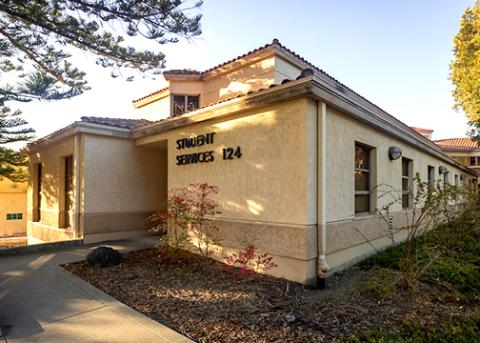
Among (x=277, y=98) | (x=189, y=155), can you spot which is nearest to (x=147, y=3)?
(x=189, y=155)

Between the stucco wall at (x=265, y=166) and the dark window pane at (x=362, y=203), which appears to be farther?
the dark window pane at (x=362, y=203)

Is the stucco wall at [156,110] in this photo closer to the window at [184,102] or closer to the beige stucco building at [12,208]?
the window at [184,102]

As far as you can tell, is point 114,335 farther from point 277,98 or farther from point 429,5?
point 429,5

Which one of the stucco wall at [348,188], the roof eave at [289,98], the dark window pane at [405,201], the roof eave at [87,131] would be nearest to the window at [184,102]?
the roof eave at [87,131]

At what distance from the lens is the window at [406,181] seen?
33.1 feet

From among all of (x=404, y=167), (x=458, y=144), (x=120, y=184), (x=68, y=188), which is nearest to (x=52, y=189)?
(x=68, y=188)

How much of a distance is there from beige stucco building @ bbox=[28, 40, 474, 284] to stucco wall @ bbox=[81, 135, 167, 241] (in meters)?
0.03

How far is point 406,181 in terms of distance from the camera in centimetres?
1037

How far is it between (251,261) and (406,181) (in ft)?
23.7

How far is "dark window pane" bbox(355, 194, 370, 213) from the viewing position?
7.37 metres

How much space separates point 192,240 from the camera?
7520 mm

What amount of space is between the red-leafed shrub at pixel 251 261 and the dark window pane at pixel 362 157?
136 inches

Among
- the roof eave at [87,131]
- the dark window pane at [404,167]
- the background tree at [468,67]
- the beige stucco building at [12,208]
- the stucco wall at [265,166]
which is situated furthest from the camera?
the background tree at [468,67]

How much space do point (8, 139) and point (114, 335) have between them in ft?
36.7
